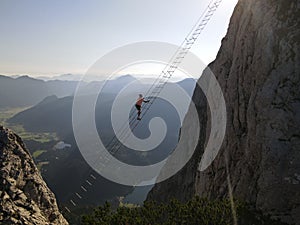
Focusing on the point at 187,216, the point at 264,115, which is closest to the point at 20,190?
the point at 187,216

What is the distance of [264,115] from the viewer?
1441 inches

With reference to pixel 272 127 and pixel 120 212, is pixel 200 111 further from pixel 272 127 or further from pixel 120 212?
pixel 120 212

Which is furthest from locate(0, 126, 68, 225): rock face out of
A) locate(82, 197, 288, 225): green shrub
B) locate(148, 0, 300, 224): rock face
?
locate(148, 0, 300, 224): rock face

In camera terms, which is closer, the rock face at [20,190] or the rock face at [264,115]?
the rock face at [20,190]

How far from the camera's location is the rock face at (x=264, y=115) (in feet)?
107

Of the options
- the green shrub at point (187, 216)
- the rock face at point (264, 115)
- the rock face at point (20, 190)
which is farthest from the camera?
the rock face at point (264, 115)

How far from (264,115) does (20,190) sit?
1266 inches

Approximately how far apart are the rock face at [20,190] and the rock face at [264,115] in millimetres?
24559

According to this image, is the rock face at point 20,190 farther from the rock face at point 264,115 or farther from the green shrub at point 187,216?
the rock face at point 264,115

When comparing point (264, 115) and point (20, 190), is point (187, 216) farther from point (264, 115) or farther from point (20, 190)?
point (20, 190)

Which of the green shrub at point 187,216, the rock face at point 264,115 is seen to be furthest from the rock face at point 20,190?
the rock face at point 264,115

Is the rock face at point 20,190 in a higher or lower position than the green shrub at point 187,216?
lower

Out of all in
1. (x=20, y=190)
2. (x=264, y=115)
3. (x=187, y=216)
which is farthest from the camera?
(x=20, y=190)

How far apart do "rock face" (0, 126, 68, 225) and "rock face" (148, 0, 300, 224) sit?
24.6 meters
